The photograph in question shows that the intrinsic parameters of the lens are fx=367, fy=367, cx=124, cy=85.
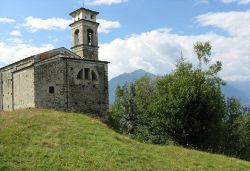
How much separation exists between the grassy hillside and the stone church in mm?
9399

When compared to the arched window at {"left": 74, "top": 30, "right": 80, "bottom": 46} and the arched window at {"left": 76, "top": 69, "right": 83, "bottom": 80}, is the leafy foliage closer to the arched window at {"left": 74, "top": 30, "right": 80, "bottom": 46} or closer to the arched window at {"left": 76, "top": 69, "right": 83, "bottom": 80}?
the arched window at {"left": 76, "top": 69, "right": 83, "bottom": 80}

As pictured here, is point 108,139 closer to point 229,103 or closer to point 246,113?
point 229,103

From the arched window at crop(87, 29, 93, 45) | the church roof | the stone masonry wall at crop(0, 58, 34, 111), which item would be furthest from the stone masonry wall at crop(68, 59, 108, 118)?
the stone masonry wall at crop(0, 58, 34, 111)

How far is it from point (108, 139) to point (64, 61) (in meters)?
17.5

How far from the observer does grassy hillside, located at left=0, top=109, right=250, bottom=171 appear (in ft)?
67.5

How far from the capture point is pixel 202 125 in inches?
1538

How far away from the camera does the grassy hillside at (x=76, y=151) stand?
20562 mm

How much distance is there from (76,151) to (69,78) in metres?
19.7

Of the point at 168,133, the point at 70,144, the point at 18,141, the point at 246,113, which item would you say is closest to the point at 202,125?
the point at 168,133

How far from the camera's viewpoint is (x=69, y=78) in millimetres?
41594

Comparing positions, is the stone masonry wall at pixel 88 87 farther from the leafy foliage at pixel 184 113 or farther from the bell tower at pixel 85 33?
the leafy foliage at pixel 184 113

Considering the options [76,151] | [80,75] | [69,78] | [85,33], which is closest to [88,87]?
[80,75]

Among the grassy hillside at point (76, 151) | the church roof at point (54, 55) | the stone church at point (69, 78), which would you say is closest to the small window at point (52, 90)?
the stone church at point (69, 78)

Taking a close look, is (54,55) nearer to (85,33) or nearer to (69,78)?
(69,78)
